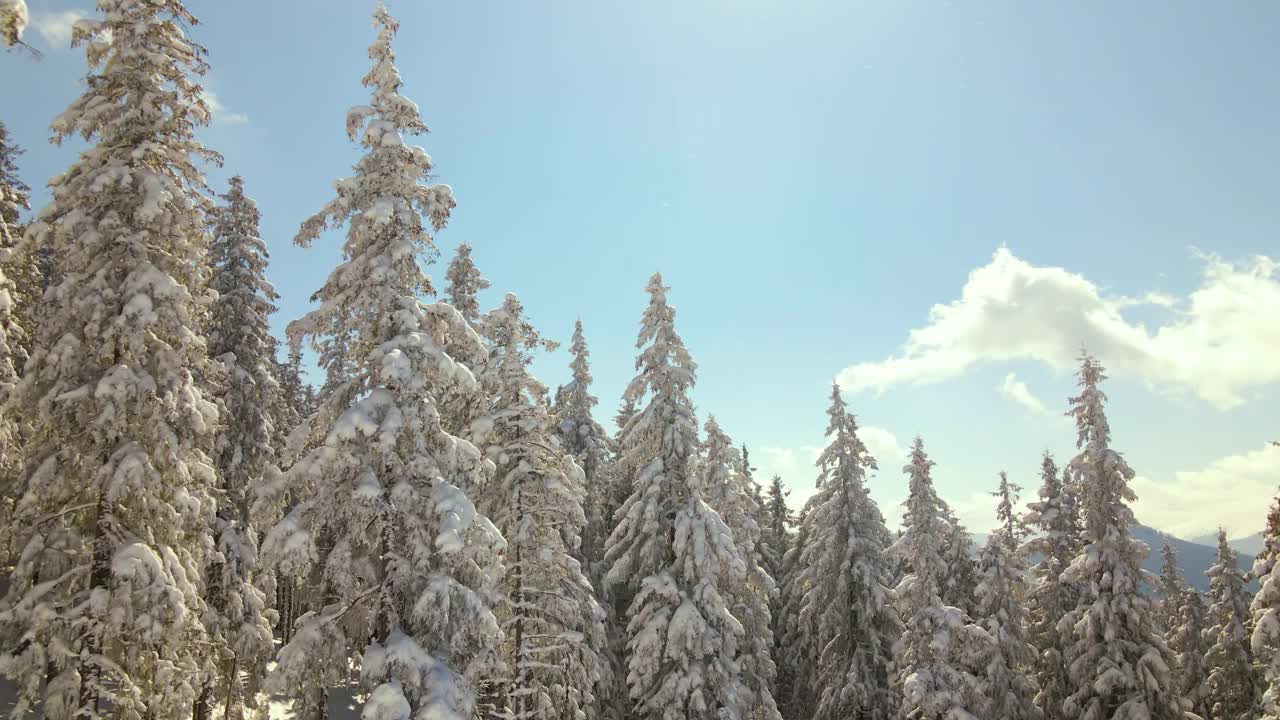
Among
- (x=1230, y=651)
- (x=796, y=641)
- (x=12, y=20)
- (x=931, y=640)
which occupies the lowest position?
(x=1230, y=651)

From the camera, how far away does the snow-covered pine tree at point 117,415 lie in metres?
12.5

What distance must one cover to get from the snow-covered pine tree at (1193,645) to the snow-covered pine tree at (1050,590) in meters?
12.3

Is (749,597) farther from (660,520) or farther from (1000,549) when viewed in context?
(1000,549)

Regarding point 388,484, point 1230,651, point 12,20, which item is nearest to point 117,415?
point 388,484

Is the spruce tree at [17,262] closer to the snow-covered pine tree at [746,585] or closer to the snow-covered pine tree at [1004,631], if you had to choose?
the snow-covered pine tree at [746,585]

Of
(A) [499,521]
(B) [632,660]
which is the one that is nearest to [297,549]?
(A) [499,521]

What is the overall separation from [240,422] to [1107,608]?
28.7m

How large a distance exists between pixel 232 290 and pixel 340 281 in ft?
38.2

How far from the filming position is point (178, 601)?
12.9m

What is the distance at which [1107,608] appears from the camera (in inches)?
931

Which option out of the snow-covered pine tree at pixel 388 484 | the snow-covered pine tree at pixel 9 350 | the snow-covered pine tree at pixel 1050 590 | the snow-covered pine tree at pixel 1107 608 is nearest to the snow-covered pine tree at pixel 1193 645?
the snow-covered pine tree at pixel 1050 590

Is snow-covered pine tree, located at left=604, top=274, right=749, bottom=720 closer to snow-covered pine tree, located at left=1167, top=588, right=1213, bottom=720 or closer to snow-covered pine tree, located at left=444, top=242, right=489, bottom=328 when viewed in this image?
snow-covered pine tree, located at left=444, top=242, right=489, bottom=328

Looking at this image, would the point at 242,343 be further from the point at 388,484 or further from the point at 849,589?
the point at 849,589

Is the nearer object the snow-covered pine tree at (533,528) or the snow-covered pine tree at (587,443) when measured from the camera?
the snow-covered pine tree at (533,528)
